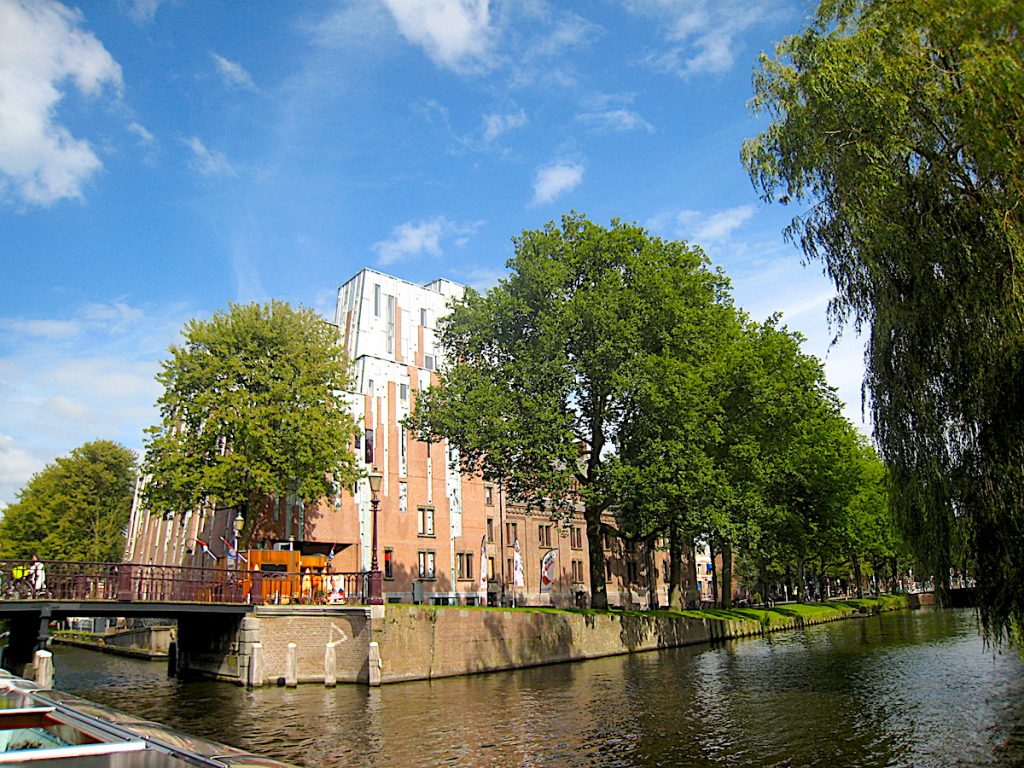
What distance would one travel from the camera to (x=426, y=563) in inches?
2042

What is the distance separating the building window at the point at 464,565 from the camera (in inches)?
2112

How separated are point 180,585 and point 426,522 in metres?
22.6

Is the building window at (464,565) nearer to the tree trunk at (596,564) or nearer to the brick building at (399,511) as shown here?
the brick building at (399,511)

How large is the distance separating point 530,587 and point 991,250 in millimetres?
49417

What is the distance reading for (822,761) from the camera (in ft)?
45.5

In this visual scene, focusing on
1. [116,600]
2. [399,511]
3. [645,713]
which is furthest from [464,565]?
[645,713]

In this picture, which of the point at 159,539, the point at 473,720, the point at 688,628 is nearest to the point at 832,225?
Result: the point at 473,720

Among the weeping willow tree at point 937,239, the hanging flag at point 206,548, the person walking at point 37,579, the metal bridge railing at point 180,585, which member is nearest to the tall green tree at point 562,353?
the metal bridge railing at point 180,585

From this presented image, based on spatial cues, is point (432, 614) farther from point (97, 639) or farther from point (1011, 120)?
point (97, 639)

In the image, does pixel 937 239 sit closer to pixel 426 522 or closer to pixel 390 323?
pixel 426 522

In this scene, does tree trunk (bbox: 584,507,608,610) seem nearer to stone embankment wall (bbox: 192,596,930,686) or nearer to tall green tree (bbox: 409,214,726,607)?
tall green tree (bbox: 409,214,726,607)

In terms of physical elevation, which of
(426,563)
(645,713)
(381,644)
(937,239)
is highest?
(937,239)

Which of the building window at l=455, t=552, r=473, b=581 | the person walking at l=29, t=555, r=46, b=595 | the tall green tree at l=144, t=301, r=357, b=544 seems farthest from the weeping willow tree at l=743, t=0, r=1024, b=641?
the building window at l=455, t=552, r=473, b=581

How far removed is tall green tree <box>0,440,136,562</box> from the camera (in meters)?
68.3
